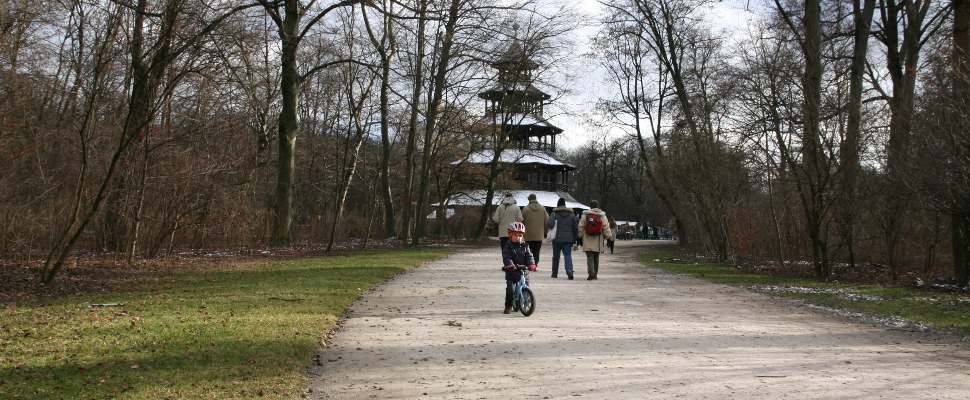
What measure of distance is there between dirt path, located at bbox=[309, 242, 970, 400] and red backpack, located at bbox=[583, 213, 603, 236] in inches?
154

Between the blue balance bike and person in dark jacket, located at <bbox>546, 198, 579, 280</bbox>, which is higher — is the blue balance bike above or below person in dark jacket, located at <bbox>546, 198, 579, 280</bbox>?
below

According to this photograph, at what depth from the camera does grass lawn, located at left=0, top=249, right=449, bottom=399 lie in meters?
5.77

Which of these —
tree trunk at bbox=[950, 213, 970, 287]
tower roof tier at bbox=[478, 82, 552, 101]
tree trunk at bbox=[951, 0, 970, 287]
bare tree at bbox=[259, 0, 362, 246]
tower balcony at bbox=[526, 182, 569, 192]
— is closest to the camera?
tree trunk at bbox=[951, 0, 970, 287]

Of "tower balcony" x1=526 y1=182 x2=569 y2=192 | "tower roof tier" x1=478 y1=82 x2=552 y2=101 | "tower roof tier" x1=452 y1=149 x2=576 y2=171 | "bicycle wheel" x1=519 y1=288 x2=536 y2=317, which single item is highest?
"tower roof tier" x1=478 y1=82 x2=552 y2=101

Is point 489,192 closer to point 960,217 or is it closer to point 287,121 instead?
point 287,121

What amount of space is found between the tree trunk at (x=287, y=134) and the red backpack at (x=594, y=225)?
11840 mm

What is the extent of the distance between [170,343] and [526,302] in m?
4.71

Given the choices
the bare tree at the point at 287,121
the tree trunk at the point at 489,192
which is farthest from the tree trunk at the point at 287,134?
the tree trunk at the point at 489,192

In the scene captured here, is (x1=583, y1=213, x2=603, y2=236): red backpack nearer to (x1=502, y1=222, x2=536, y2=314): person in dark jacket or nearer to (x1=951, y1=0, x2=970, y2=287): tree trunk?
(x1=502, y1=222, x2=536, y2=314): person in dark jacket

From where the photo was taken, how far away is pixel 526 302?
35.0ft

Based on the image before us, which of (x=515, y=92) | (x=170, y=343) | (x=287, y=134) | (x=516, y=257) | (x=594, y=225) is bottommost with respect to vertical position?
(x=170, y=343)

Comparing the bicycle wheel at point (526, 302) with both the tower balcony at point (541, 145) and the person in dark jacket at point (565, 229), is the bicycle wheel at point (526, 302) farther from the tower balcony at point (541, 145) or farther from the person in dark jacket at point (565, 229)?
the tower balcony at point (541, 145)

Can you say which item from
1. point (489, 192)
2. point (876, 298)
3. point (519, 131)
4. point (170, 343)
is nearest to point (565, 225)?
point (876, 298)

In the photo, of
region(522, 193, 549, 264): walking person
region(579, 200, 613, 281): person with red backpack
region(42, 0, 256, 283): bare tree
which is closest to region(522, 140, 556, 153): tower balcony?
region(522, 193, 549, 264): walking person
